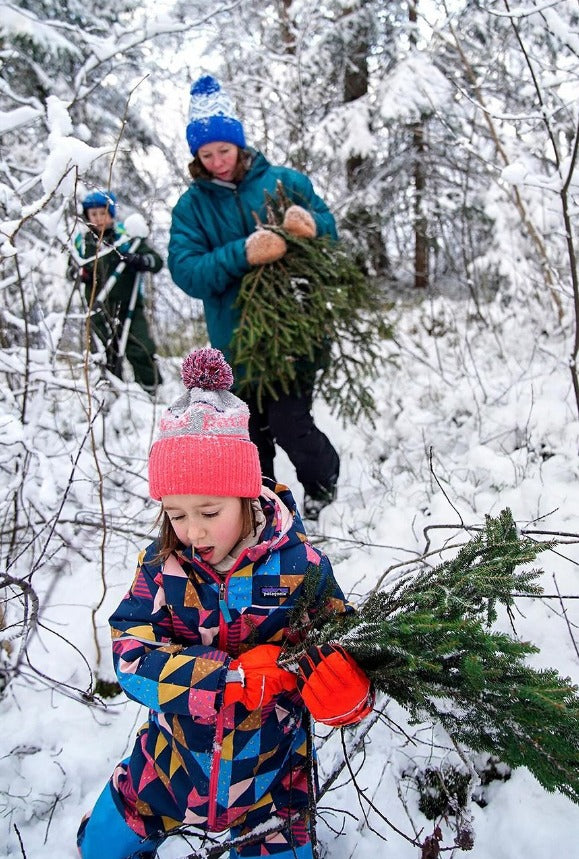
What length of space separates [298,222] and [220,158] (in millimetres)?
512

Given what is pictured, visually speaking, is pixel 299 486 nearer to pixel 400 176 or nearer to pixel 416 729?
pixel 416 729

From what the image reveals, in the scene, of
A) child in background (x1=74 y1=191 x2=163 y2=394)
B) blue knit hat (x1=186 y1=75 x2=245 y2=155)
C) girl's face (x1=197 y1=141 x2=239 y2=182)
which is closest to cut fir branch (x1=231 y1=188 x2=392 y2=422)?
girl's face (x1=197 y1=141 x2=239 y2=182)

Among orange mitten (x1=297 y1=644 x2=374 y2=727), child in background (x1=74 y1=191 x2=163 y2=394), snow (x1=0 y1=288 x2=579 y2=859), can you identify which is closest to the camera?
orange mitten (x1=297 y1=644 x2=374 y2=727)

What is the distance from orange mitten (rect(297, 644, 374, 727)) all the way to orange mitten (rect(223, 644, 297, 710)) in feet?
0.36

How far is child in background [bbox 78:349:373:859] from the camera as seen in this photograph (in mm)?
1458

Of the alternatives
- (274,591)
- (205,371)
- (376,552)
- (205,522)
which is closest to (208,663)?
(274,591)

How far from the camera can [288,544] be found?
1.61 meters

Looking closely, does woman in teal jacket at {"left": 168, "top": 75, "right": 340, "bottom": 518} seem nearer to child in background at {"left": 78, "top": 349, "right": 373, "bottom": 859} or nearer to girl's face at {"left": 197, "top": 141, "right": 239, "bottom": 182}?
girl's face at {"left": 197, "top": 141, "right": 239, "bottom": 182}

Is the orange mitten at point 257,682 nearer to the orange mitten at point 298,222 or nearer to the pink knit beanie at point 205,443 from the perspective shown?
the pink knit beanie at point 205,443

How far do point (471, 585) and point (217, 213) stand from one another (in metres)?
2.32

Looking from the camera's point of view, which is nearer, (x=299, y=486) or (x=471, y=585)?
(x=471, y=585)

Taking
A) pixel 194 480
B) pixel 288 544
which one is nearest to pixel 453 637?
pixel 288 544

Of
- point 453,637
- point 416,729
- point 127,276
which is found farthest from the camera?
point 127,276

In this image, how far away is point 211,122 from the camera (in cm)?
266
